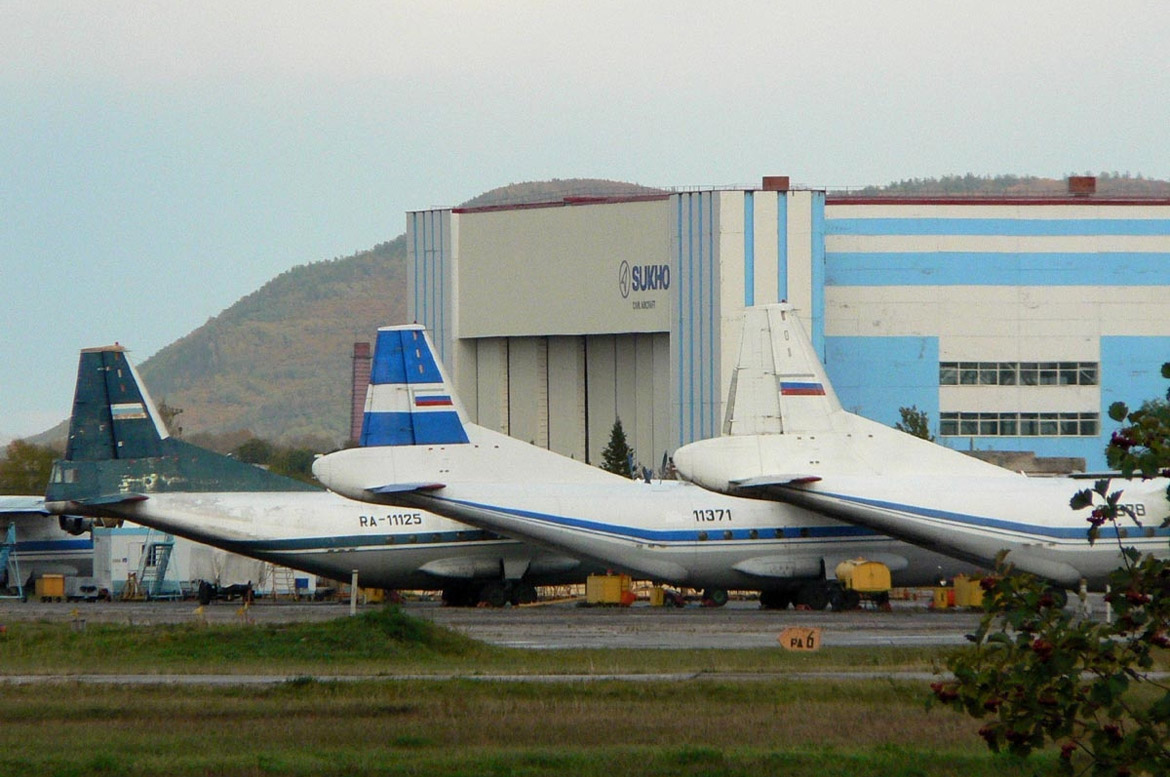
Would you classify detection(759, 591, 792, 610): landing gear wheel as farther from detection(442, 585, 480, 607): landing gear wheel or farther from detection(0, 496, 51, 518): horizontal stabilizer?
detection(0, 496, 51, 518): horizontal stabilizer

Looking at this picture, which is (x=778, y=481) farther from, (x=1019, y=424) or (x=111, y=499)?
(x=1019, y=424)

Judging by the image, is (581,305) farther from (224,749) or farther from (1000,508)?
(224,749)

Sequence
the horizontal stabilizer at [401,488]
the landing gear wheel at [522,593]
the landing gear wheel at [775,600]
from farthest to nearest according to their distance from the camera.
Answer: the landing gear wheel at [522,593], the landing gear wheel at [775,600], the horizontal stabilizer at [401,488]

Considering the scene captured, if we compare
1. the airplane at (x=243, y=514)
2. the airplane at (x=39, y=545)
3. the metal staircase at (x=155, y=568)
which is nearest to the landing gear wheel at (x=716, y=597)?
the airplane at (x=243, y=514)

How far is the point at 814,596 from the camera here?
161ft

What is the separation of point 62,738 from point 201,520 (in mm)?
29533

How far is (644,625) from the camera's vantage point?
42344mm

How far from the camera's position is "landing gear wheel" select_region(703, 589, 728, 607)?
52.1 metres

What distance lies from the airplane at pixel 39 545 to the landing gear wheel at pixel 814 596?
27.7m

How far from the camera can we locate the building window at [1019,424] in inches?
3324

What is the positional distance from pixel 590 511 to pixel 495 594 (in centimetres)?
537

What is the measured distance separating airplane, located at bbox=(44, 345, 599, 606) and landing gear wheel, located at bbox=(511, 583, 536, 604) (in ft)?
0.10

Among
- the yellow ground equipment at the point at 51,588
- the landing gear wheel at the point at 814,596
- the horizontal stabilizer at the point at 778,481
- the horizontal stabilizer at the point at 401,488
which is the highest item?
the horizontal stabilizer at the point at 778,481

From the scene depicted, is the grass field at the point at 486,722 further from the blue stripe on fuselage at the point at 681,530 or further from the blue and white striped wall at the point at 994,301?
the blue and white striped wall at the point at 994,301
